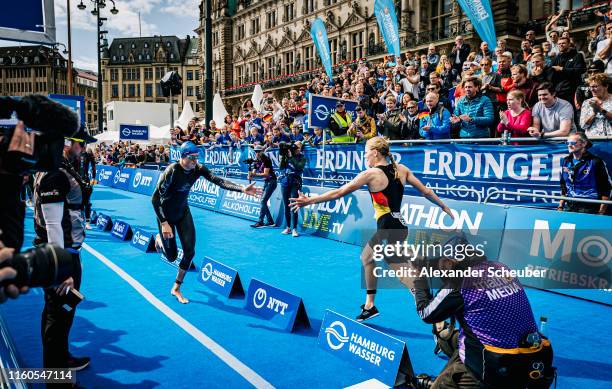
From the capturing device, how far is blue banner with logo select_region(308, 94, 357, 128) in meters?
12.4

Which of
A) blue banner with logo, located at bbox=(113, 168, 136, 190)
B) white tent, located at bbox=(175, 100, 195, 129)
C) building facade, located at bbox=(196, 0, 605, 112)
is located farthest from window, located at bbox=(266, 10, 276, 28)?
blue banner with logo, located at bbox=(113, 168, 136, 190)

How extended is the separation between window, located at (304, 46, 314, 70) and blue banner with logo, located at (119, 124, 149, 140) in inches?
1232

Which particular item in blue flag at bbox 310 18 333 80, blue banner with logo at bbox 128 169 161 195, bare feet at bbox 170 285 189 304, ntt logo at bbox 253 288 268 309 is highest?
blue flag at bbox 310 18 333 80

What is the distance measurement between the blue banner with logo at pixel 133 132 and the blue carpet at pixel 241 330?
21377 millimetres

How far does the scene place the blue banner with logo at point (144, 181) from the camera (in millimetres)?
21547

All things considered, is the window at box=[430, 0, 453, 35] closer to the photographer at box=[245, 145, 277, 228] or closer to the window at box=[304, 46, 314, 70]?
the window at box=[304, 46, 314, 70]

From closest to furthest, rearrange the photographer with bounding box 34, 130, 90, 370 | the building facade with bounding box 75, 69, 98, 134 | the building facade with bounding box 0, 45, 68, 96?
the photographer with bounding box 34, 130, 90, 370, the building facade with bounding box 0, 45, 68, 96, the building facade with bounding box 75, 69, 98, 134

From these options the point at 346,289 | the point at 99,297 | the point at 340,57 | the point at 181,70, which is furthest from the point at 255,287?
the point at 181,70

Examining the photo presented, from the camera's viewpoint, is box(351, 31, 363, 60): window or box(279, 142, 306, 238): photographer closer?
box(279, 142, 306, 238): photographer

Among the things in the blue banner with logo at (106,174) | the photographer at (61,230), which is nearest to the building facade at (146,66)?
the blue banner with logo at (106,174)

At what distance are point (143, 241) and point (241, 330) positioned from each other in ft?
17.6

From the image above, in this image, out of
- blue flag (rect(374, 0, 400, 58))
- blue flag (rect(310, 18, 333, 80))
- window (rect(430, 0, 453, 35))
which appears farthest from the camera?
window (rect(430, 0, 453, 35))

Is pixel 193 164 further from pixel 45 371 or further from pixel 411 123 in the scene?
pixel 411 123

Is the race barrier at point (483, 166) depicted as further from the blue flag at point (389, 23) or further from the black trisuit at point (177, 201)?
the blue flag at point (389, 23)
